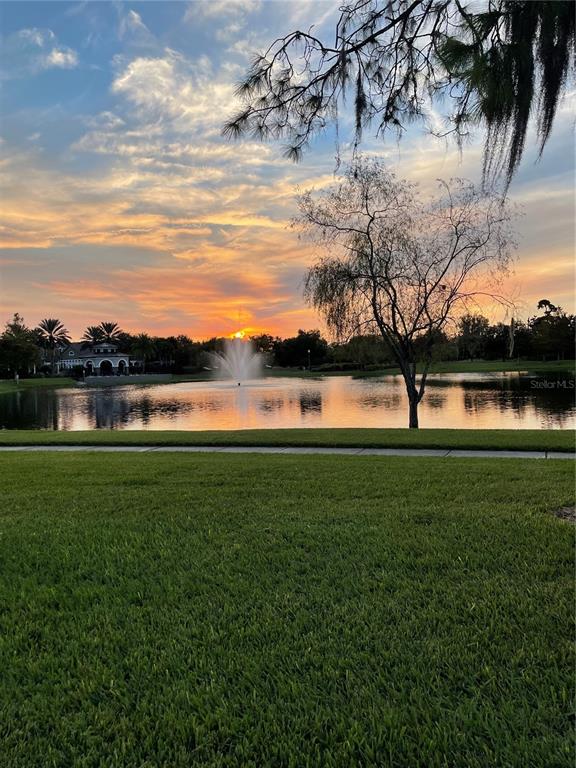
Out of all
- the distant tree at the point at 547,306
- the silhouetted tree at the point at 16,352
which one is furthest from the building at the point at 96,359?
the distant tree at the point at 547,306

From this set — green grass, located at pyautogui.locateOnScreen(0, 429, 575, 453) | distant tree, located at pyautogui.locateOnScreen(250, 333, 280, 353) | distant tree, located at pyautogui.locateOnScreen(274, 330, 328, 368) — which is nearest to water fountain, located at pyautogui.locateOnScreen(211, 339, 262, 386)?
distant tree, located at pyautogui.locateOnScreen(274, 330, 328, 368)

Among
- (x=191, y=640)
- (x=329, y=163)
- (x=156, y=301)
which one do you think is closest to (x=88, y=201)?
(x=329, y=163)

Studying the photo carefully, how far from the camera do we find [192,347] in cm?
10719

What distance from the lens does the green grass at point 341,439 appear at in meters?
10.6

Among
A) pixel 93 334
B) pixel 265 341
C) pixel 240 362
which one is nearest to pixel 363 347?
pixel 240 362

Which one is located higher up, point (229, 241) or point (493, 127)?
point (229, 241)

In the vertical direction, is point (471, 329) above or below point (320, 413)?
above

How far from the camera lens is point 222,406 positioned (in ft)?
98.9

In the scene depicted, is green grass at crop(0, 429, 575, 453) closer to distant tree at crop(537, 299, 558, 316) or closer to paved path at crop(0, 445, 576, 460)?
paved path at crop(0, 445, 576, 460)

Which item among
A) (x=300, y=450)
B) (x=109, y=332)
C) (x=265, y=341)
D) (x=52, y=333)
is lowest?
(x=300, y=450)

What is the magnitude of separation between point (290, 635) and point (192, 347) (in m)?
107

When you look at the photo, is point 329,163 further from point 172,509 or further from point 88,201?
point 88,201

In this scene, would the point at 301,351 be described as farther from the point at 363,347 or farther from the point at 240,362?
the point at 363,347

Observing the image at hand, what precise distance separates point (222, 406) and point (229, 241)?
1429cm
